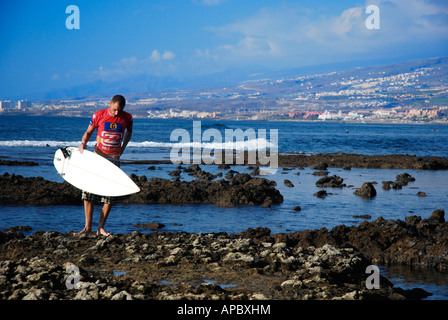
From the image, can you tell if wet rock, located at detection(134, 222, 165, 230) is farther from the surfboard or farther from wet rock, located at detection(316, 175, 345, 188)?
wet rock, located at detection(316, 175, 345, 188)

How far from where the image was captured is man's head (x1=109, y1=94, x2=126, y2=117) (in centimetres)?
772

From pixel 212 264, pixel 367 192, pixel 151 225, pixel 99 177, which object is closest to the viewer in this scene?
pixel 212 264

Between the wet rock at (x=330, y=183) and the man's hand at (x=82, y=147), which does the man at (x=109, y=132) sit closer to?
the man's hand at (x=82, y=147)

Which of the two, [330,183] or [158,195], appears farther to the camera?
[330,183]

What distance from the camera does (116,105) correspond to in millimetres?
7727

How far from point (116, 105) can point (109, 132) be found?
462 millimetres

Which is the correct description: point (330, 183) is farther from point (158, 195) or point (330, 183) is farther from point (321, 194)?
point (158, 195)

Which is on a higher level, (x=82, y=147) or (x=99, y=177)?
(x=82, y=147)

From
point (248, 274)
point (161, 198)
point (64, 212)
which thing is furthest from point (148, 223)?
point (248, 274)

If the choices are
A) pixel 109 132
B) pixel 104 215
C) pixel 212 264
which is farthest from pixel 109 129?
pixel 212 264

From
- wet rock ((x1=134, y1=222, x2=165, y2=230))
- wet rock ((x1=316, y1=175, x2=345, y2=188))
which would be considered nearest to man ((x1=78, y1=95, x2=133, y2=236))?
wet rock ((x1=134, y1=222, x2=165, y2=230))

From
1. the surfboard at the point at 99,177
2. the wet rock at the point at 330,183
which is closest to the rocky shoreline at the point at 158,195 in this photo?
the wet rock at the point at 330,183

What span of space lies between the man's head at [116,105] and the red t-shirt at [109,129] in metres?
0.06

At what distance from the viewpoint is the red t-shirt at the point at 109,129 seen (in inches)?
307
